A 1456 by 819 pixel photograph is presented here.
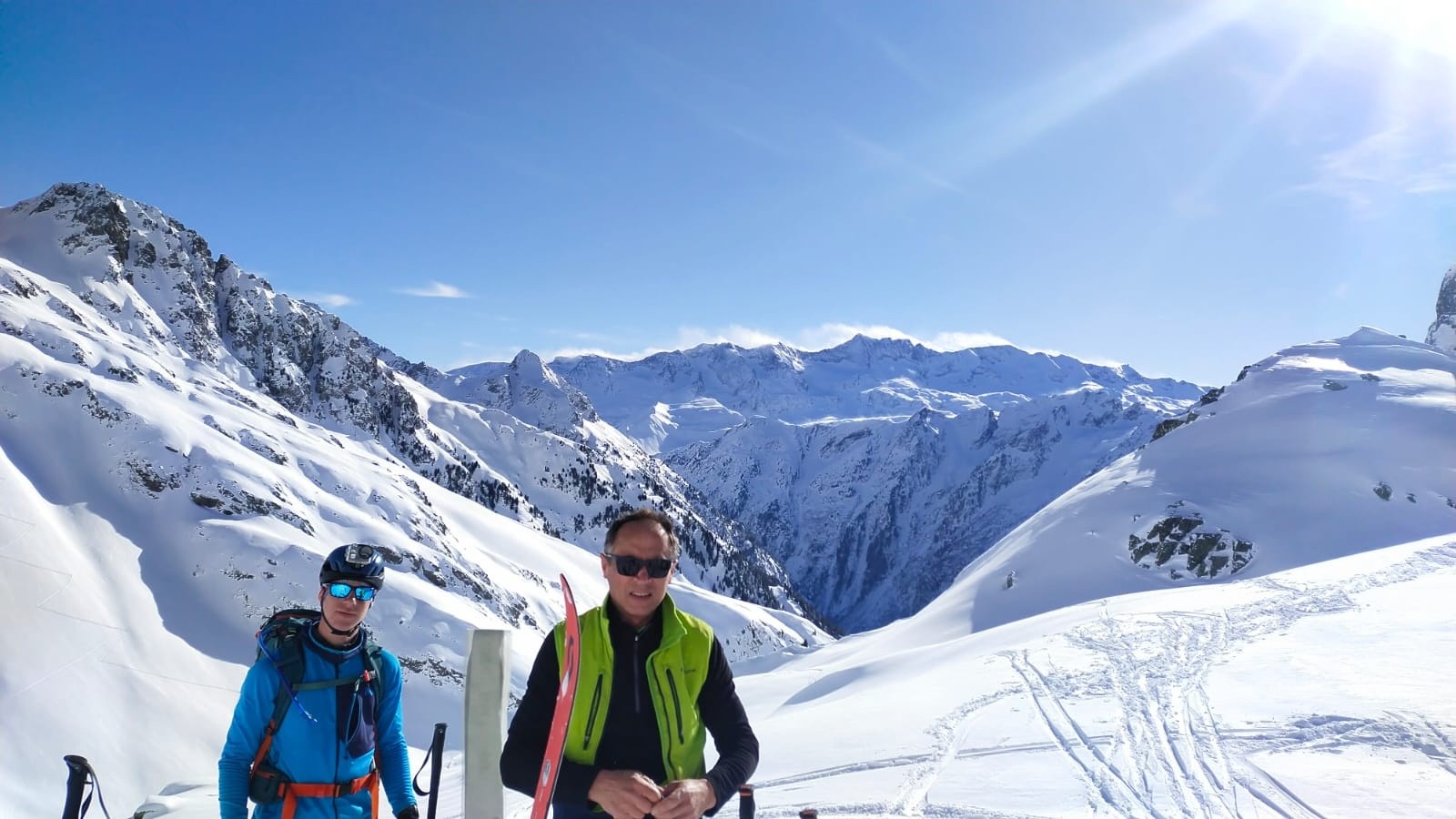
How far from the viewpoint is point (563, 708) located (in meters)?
3.83

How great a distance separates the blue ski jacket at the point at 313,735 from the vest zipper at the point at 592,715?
200cm

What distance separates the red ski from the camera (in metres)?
3.76

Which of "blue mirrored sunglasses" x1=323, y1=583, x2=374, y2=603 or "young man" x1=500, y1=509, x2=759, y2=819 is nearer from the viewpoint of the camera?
"young man" x1=500, y1=509, x2=759, y2=819

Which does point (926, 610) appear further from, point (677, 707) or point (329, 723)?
point (677, 707)

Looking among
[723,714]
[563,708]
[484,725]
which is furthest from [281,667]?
[723,714]

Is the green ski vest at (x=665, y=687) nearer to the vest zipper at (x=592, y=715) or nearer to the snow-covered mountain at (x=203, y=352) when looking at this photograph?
the vest zipper at (x=592, y=715)

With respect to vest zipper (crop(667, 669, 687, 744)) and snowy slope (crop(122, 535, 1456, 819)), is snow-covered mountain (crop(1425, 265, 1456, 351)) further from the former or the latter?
vest zipper (crop(667, 669, 687, 744))

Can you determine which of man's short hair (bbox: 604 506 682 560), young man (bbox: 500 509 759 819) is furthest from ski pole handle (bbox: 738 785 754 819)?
man's short hair (bbox: 604 506 682 560)

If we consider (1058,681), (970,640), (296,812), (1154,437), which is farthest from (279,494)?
(1154,437)

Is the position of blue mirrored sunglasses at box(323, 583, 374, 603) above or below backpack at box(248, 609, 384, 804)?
above

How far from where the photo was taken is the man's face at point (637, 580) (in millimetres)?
4094

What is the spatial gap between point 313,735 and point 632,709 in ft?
9.64

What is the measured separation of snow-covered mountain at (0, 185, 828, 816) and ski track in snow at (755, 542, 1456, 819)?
21533 mm

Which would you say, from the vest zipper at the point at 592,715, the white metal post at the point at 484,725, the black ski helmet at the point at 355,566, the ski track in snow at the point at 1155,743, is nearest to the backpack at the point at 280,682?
the black ski helmet at the point at 355,566
